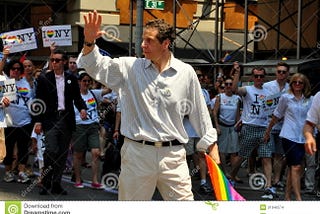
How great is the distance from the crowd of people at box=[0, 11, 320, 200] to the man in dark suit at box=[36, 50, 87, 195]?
12 millimetres

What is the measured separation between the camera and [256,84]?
9273mm

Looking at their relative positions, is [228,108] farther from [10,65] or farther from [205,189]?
[10,65]

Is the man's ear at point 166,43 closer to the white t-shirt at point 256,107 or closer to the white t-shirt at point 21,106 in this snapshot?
the white t-shirt at point 256,107

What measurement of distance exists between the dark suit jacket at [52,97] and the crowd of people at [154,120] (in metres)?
0.01

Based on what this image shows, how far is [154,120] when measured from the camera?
15.9ft

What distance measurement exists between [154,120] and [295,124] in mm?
3703

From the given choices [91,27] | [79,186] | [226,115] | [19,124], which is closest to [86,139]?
[79,186]

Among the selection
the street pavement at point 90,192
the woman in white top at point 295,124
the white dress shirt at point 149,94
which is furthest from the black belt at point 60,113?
the white dress shirt at point 149,94

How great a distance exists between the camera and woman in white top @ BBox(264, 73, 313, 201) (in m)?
8.09

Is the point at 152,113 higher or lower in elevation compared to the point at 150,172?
higher

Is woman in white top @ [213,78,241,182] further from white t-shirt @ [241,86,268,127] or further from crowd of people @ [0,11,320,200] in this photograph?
white t-shirt @ [241,86,268,127]

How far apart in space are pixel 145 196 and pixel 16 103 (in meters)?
5.19

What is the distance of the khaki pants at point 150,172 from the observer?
15.9 feet

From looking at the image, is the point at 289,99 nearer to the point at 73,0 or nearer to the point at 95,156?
the point at 95,156
